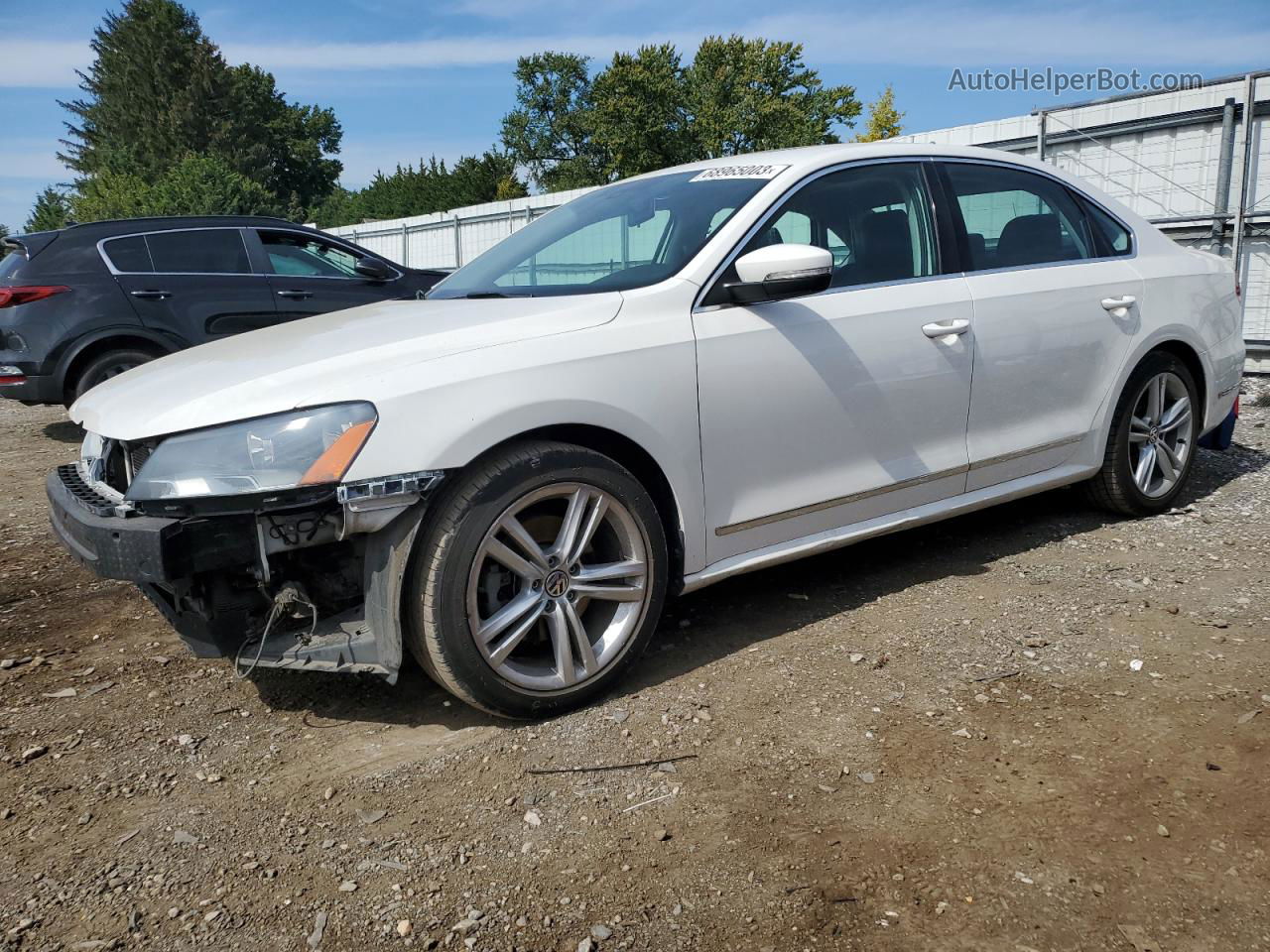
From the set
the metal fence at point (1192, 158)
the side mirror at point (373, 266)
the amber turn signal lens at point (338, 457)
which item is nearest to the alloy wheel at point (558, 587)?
the amber turn signal lens at point (338, 457)

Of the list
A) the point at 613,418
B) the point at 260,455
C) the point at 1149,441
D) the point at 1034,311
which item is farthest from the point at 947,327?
the point at 260,455

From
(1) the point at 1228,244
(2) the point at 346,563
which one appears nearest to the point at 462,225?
(1) the point at 1228,244

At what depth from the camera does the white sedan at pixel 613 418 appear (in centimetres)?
269

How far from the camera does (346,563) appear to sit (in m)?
2.85

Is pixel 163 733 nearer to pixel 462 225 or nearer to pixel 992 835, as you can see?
pixel 992 835

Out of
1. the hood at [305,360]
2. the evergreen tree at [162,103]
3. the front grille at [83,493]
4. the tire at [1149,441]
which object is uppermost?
the evergreen tree at [162,103]

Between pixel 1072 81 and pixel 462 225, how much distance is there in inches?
515

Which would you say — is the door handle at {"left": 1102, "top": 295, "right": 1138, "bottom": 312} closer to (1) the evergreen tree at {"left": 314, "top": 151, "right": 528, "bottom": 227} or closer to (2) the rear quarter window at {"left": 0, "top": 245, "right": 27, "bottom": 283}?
(2) the rear quarter window at {"left": 0, "top": 245, "right": 27, "bottom": 283}

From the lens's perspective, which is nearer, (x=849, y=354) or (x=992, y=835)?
(x=992, y=835)

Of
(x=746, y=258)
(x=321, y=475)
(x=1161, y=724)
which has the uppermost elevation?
(x=746, y=258)

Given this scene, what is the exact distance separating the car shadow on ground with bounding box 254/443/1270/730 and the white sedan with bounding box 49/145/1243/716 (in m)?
0.33

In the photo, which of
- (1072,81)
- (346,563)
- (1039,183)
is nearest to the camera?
(346,563)

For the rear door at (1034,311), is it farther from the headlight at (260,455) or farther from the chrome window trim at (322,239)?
the chrome window trim at (322,239)

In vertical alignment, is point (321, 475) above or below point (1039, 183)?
below
